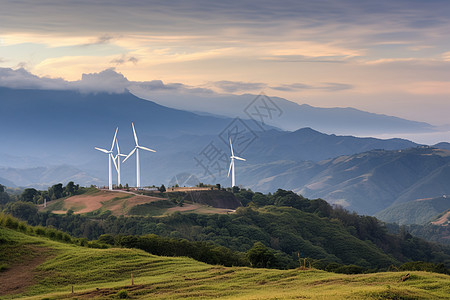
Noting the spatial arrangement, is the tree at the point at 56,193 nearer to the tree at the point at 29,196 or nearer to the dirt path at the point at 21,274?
the tree at the point at 29,196

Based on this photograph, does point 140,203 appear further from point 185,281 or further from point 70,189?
point 185,281

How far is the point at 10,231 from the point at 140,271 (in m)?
16.6

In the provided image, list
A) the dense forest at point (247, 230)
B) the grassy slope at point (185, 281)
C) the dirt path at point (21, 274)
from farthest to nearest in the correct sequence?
the dense forest at point (247, 230) → the dirt path at point (21, 274) → the grassy slope at point (185, 281)

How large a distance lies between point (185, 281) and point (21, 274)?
1330 cm

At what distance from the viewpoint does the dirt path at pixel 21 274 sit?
40.5 m

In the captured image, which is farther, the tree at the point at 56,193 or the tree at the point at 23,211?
the tree at the point at 56,193

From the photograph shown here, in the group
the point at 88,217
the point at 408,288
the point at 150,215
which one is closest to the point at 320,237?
the point at 150,215

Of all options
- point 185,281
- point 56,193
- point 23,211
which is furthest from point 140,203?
point 185,281

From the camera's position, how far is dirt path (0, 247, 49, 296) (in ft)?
133

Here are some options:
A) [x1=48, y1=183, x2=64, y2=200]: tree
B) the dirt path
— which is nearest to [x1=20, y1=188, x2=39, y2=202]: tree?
[x1=48, y1=183, x2=64, y2=200]: tree

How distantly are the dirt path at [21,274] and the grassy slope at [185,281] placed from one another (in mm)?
483

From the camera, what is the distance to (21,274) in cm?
Answer: 4372

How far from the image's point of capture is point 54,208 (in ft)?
543

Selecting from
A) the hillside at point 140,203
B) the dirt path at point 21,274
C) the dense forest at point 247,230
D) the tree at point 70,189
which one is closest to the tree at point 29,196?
the dense forest at point 247,230
